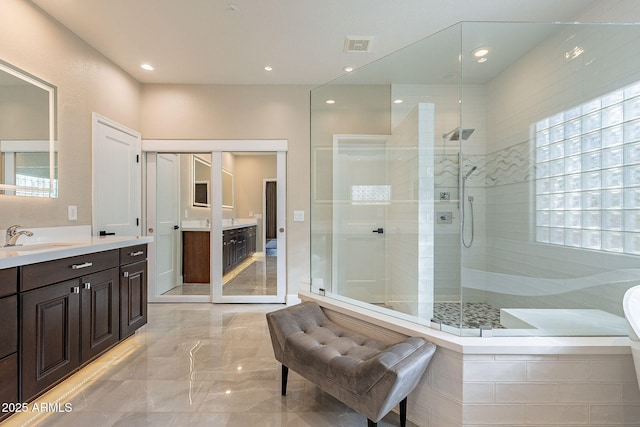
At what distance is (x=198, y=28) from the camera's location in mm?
2553

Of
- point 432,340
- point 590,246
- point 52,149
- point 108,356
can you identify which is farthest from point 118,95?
point 590,246

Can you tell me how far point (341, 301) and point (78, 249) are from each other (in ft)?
5.88

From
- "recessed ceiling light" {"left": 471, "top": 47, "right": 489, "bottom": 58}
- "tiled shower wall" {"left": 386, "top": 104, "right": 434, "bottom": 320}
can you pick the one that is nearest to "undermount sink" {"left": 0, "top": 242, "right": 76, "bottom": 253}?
"tiled shower wall" {"left": 386, "top": 104, "right": 434, "bottom": 320}

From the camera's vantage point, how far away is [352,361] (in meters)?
1.39

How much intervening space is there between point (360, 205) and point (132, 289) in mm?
2214

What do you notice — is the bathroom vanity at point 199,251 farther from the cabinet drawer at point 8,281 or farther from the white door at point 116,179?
the cabinet drawer at point 8,281

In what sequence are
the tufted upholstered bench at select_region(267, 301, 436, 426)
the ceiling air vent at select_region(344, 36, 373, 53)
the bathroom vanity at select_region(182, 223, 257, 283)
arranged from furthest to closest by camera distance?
1. the bathroom vanity at select_region(182, 223, 257, 283)
2. the ceiling air vent at select_region(344, 36, 373, 53)
3. the tufted upholstered bench at select_region(267, 301, 436, 426)

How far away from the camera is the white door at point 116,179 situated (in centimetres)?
292

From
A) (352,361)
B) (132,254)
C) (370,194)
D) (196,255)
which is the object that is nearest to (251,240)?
(196,255)

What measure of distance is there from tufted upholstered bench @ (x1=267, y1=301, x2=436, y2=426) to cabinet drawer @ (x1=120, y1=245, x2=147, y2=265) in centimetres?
154

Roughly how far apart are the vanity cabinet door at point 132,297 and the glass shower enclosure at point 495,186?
1.60 m

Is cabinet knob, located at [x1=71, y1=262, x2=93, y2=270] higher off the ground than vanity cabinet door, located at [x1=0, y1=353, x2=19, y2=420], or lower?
higher

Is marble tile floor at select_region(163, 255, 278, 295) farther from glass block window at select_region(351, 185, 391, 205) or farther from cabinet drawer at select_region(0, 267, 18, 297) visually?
cabinet drawer at select_region(0, 267, 18, 297)

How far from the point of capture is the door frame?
3693 mm
